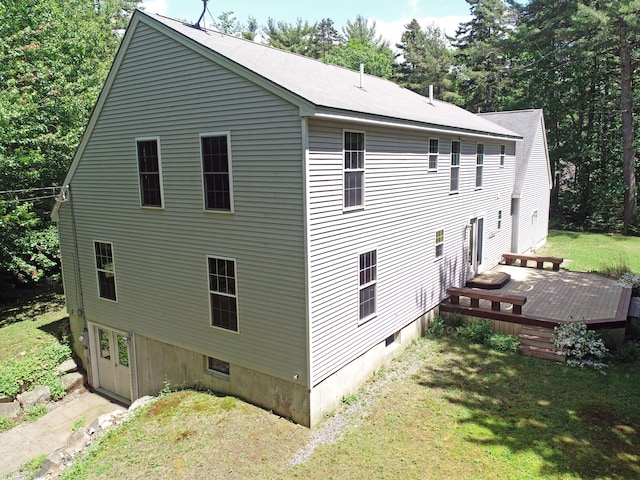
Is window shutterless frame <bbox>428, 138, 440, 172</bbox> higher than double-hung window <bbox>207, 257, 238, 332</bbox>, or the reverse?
window shutterless frame <bbox>428, 138, 440, 172</bbox>

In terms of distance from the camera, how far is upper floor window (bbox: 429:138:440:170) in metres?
12.8

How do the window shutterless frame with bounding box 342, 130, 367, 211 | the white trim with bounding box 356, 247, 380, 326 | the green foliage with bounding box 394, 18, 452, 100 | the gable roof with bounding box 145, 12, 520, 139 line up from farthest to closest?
the green foliage with bounding box 394, 18, 452, 100, the white trim with bounding box 356, 247, 380, 326, the window shutterless frame with bounding box 342, 130, 367, 211, the gable roof with bounding box 145, 12, 520, 139

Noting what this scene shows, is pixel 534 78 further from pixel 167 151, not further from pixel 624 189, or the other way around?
pixel 167 151

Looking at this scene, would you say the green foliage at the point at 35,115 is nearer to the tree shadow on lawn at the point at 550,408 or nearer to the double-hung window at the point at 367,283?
the double-hung window at the point at 367,283

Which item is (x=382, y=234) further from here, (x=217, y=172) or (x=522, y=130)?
(x=522, y=130)

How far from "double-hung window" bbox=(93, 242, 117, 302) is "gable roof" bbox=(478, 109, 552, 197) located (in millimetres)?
17437

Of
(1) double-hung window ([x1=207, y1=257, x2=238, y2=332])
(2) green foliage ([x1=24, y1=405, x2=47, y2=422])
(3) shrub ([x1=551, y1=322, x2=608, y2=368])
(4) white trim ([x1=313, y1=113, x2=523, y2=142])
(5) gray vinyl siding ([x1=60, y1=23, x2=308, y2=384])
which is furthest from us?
(2) green foliage ([x1=24, y1=405, x2=47, y2=422])

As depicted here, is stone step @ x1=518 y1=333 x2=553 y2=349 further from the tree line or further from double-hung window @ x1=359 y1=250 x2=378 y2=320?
the tree line

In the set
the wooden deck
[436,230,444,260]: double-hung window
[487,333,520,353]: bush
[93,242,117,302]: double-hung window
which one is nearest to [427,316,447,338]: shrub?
the wooden deck

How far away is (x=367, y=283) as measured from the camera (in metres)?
10.1

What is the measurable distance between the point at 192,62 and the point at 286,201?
3.80 m

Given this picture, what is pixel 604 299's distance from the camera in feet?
46.8

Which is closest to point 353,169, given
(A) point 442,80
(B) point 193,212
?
(B) point 193,212

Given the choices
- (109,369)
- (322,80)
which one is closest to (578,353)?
(322,80)
